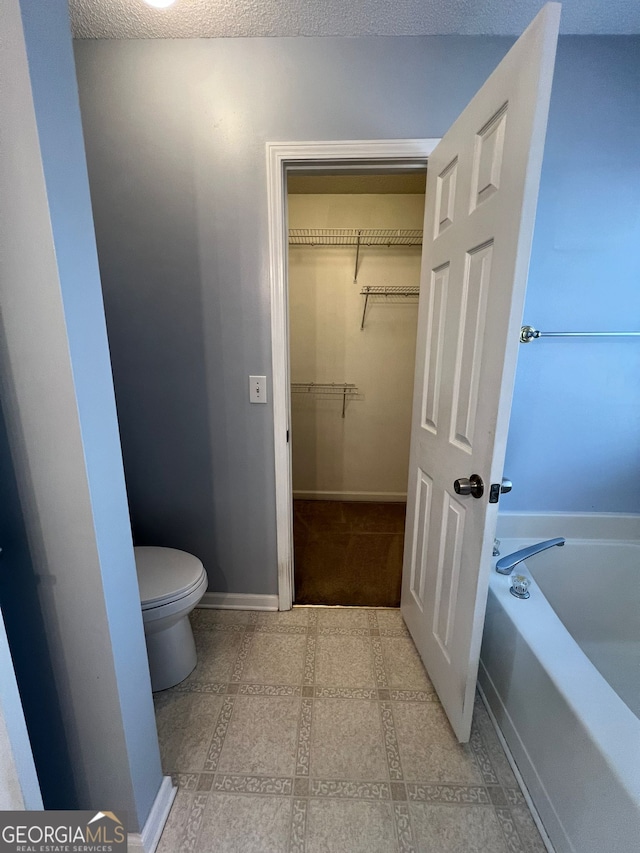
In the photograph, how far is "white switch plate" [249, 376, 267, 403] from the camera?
153 centimetres

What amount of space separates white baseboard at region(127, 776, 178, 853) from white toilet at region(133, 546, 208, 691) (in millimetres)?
372

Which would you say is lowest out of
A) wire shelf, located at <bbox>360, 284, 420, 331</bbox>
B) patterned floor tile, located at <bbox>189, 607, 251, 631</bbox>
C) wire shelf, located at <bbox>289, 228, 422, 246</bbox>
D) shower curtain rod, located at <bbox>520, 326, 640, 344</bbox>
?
patterned floor tile, located at <bbox>189, 607, 251, 631</bbox>

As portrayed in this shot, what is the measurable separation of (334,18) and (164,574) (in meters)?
2.04

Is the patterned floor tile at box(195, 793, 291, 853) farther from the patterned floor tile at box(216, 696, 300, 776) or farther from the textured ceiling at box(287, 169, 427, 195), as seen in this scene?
the textured ceiling at box(287, 169, 427, 195)

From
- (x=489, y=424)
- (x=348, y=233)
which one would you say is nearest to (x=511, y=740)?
(x=489, y=424)

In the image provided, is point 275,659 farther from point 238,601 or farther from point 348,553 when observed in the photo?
point 348,553

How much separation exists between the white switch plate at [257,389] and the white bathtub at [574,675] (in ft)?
3.76

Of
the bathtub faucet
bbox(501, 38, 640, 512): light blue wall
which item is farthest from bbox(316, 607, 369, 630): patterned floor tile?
bbox(501, 38, 640, 512): light blue wall

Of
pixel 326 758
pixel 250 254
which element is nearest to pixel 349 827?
pixel 326 758

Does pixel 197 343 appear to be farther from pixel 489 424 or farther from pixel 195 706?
pixel 195 706

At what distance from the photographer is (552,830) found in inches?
36.2

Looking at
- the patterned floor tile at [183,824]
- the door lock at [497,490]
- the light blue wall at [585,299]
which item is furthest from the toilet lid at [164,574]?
the light blue wall at [585,299]

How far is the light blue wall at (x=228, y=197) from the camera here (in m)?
1.27

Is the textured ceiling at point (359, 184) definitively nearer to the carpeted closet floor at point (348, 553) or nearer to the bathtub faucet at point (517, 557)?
the bathtub faucet at point (517, 557)
